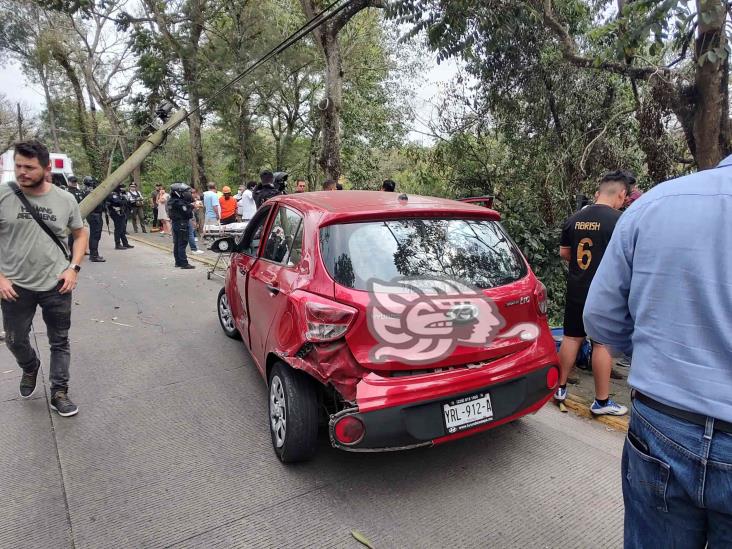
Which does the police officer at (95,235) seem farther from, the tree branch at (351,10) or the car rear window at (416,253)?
the car rear window at (416,253)

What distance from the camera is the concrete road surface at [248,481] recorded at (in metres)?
2.22

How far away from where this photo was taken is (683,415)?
120 cm

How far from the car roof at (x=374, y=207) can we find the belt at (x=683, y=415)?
1.69 m

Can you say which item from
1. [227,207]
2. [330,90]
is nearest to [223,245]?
[330,90]

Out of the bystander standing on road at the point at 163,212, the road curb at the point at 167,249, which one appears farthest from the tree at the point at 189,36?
the road curb at the point at 167,249

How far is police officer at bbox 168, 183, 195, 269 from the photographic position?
9.14 metres

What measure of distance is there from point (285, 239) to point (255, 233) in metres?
0.97

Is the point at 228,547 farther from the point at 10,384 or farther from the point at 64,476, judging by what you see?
the point at 10,384

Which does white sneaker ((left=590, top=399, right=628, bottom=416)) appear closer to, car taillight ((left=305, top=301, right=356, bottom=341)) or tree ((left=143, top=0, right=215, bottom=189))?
car taillight ((left=305, top=301, right=356, bottom=341))

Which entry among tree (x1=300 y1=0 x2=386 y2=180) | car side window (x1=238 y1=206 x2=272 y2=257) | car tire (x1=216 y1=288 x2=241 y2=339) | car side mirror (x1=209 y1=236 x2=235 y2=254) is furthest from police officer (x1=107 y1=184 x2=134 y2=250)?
car side window (x1=238 y1=206 x2=272 y2=257)

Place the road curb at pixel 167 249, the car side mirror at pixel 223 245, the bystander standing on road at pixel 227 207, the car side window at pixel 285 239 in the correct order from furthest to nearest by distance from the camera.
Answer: the bystander standing on road at pixel 227 207 < the road curb at pixel 167 249 < the car side mirror at pixel 223 245 < the car side window at pixel 285 239

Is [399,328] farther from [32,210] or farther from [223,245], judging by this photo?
[223,245]

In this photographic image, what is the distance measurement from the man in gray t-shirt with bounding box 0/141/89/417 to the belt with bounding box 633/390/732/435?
11.7 feet

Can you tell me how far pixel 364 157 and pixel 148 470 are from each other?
1852cm
